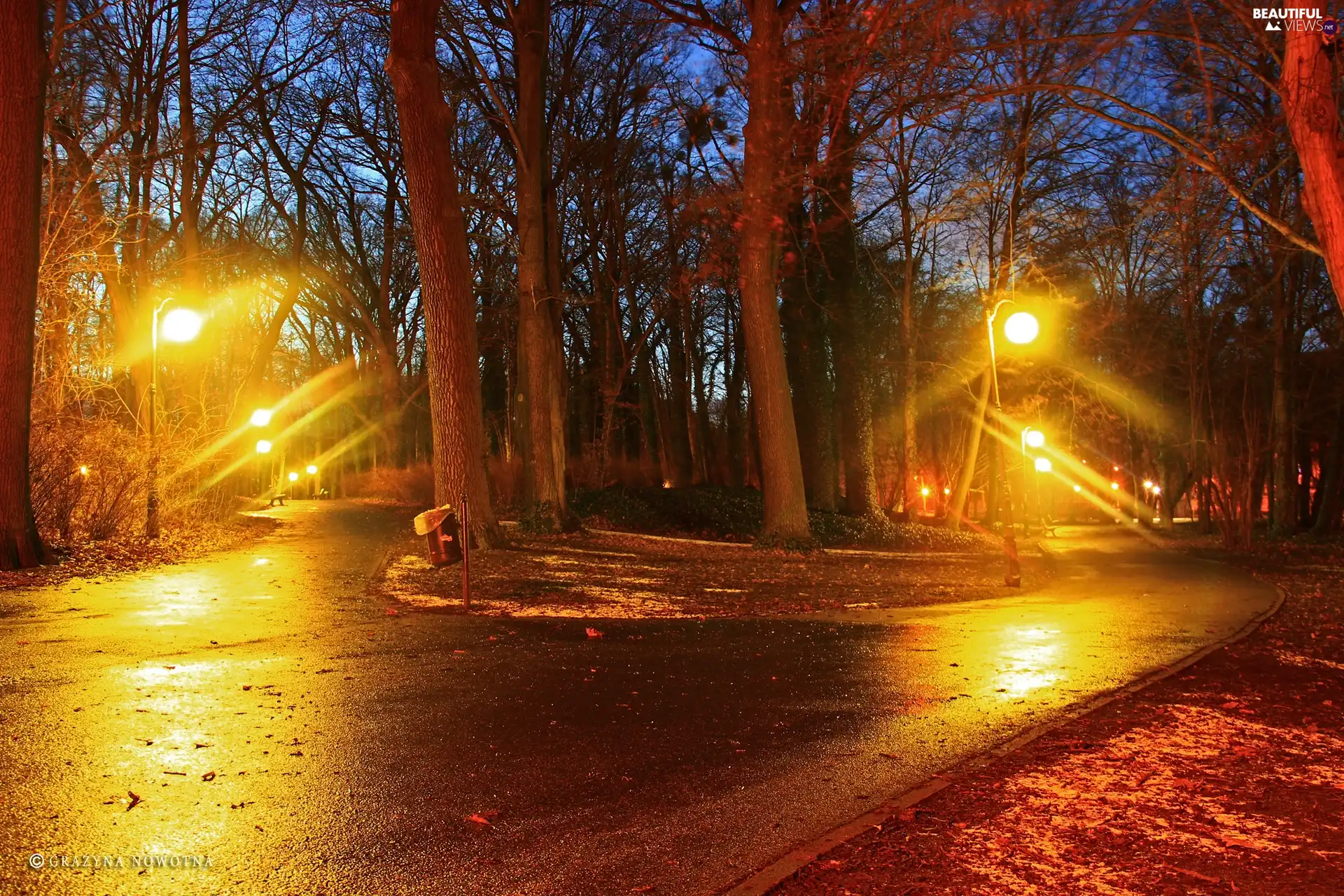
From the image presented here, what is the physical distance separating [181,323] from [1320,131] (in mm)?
17406

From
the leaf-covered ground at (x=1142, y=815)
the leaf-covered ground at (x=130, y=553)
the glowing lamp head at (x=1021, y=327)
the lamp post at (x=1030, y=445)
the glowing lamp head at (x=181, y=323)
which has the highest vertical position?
the glowing lamp head at (x=181, y=323)

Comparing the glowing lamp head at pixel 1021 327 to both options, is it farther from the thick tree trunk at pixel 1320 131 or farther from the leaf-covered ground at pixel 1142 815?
the leaf-covered ground at pixel 1142 815

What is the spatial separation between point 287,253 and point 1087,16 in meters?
34.8

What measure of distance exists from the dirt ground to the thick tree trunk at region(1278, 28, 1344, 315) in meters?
6.91

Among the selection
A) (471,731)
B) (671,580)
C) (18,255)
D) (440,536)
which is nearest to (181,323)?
(18,255)

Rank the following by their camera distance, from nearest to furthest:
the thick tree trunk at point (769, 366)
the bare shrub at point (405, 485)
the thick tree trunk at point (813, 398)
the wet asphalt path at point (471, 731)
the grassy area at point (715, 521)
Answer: the wet asphalt path at point (471, 731) < the thick tree trunk at point (769, 366) < the grassy area at point (715, 521) < the thick tree trunk at point (813, 398) < the bare shrub at point (405, 485)

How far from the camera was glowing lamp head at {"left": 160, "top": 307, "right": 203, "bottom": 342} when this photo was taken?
1755 centimetres

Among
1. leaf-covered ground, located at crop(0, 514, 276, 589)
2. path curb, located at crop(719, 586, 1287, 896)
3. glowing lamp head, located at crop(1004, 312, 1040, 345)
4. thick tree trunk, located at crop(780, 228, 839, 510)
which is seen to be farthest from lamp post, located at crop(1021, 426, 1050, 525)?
leaf-covered ground, located at crop(0, 514, 276, 589)

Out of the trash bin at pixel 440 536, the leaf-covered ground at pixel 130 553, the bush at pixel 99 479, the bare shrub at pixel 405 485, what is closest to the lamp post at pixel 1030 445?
the trash bin at pixel 440 536

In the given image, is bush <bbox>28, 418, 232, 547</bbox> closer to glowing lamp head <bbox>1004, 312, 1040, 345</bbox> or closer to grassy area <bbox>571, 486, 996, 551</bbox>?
grassy area <bbox>571, 486, 996, 551</bbox>

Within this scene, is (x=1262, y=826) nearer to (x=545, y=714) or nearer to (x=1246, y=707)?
(x=1246, y=707)

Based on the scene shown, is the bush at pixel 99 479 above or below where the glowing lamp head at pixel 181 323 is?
below

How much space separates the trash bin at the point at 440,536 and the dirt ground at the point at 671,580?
490 mm

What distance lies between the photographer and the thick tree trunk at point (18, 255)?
13312 mm
